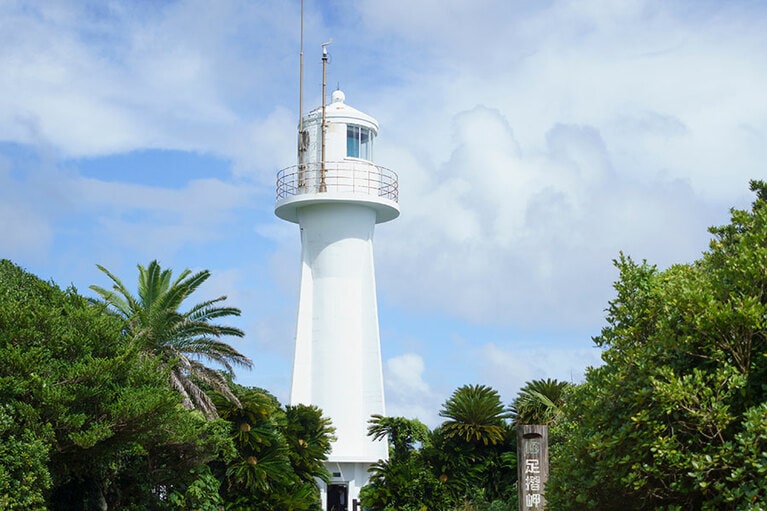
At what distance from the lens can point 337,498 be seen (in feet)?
107

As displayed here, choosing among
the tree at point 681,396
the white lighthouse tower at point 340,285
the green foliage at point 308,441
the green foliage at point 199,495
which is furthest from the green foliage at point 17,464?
the white lighthouse tower at point 340,285

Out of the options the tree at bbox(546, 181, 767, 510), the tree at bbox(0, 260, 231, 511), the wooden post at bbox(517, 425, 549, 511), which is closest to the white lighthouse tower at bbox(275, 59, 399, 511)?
the tree at bbox(0, 260, 231, 511)

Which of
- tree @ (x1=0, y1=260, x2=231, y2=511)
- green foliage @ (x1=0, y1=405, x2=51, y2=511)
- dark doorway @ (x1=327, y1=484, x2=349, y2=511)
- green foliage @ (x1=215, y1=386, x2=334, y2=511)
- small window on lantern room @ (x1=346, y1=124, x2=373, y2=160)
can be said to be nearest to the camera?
green foliage @ (x1=0, y1=405, x2=51, y2=511)

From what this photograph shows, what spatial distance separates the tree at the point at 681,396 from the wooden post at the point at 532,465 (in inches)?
290

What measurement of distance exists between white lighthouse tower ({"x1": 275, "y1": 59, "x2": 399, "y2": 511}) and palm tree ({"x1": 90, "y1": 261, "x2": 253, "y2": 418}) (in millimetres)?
5261

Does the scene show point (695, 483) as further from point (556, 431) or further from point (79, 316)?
point (79, 316)

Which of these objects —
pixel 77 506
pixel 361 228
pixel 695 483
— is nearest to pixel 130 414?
pixel 77 506

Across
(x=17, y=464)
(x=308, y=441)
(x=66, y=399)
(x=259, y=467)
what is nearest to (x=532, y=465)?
(x=66, y=399)

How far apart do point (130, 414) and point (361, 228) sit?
15685 millimetres

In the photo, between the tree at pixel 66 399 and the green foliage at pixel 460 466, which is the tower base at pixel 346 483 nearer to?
the green foliage at pixel 460 466

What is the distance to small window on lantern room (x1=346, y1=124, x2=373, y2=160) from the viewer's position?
3344cm

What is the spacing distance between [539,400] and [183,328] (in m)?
10.4

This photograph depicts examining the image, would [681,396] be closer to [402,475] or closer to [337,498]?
[402,475]

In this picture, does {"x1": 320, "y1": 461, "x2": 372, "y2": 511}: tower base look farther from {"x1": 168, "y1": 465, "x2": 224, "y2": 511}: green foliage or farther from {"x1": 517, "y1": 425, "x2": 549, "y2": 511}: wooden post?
{"x1": 517, "y1": 425, "x2": 549, "y2": 511}: wooden post
